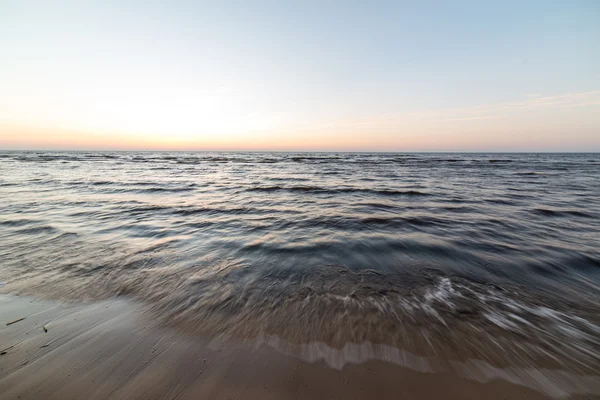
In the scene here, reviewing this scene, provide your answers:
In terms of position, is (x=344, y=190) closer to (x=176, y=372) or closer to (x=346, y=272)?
(x=346, y=272)

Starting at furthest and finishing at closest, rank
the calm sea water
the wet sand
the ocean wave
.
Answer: the ocean wave
the calm sea water
the wet sand

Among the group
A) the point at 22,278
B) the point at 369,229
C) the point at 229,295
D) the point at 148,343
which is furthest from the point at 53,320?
the point at 369,229

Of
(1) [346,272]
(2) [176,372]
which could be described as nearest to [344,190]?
(1) [346,272]

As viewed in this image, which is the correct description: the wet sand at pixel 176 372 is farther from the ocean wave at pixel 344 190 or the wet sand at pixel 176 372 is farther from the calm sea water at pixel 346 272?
the ocean wave at pixel 344 190

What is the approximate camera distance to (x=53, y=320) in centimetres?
310

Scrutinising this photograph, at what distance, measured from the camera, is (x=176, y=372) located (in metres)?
2.33

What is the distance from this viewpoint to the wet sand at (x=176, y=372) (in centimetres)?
211

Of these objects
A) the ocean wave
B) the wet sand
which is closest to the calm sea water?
the wet sand

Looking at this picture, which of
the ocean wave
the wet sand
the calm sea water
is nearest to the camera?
the wet sand

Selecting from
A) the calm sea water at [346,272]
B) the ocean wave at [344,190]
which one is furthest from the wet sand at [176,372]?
the ocean wave at [344,190]

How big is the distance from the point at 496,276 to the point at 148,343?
19.1 feet

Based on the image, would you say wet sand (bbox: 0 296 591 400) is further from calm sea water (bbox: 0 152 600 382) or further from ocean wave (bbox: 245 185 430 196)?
ocean wave (bbox: 245 185 430 196)

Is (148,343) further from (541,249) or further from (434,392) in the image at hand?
(541,249)

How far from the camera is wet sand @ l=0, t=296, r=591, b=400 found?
2.11 meters
